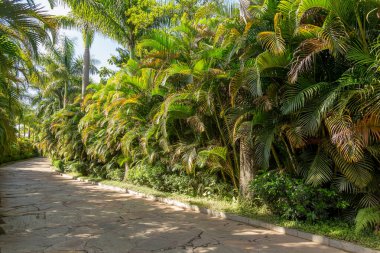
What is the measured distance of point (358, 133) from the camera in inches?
204

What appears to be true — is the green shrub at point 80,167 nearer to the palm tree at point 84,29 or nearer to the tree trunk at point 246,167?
the palm tree at point 84,29

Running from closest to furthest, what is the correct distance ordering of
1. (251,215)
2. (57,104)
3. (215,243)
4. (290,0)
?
(215,243) < (290,0) < (251,215) < (57,104)

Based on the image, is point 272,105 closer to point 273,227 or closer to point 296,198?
point 296,198

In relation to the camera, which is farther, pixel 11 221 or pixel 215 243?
pixel 11 221

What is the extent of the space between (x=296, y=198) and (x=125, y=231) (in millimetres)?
3339

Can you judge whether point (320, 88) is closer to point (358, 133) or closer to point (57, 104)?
point (358, 133)

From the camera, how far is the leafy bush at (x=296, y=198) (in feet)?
19.9

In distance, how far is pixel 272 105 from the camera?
6.59m

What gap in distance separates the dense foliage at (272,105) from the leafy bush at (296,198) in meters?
0.02

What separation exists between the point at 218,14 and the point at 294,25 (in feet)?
9.69

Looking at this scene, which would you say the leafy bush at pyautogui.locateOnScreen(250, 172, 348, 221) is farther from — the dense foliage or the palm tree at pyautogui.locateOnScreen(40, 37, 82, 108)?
the palm tree at pyautogui.locateOnScreen(40, 37, 82, 108)

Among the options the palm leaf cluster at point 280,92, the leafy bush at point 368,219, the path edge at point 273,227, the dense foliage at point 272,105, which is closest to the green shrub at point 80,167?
the dense foliage at point 272,105

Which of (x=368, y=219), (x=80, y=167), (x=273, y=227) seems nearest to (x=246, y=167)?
(x=273, y=227)

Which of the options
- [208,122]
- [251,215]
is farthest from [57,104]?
[251,215]
